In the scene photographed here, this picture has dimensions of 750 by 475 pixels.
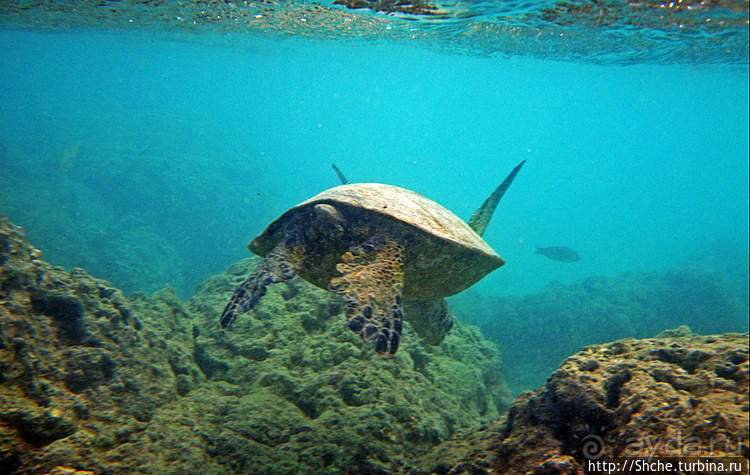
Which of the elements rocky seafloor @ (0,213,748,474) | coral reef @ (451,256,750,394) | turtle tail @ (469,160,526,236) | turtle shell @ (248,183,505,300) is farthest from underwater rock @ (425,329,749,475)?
coral reef @ (451,256,750,394)

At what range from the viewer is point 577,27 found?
12219 millimetres

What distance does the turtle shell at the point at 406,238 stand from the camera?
3334 mm

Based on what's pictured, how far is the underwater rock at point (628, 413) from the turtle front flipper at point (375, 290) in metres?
0.97

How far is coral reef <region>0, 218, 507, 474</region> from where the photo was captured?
2406 mm

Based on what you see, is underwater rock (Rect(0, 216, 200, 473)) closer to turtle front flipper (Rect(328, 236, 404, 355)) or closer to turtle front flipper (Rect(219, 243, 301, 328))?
turtle front flipper (Rect(219, 243, 301, 328))

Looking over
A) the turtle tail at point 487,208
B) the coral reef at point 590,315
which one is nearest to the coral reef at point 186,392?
the turtle tail at point 487,208

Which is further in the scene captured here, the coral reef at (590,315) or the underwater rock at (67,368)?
the coral reef at (590,315)

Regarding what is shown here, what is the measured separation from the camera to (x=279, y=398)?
3.42 meters

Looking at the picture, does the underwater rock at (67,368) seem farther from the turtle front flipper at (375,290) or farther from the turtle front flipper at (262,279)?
the turtle front flipper at (375,290)

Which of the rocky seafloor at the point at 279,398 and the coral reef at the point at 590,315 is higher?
the rocky seafloor at the point at 279,398

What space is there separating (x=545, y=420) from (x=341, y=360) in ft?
7.84

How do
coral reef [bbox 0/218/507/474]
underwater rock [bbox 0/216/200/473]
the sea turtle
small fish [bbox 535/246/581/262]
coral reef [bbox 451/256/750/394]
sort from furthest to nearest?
small fish [bbox 535/246/581/262]
coral reef [bbox 451/256/750/394]
the sea turtle
coral reef [bbox 0/218/507/474]
underwater rock [bbox 0/216/200/473]

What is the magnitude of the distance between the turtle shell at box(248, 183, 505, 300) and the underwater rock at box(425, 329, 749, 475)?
4.86ft

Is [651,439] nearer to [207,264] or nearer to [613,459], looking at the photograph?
[613,459]
